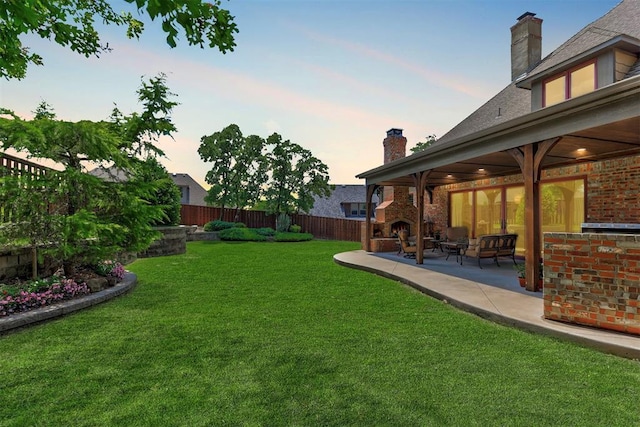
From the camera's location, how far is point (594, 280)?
3693 mm

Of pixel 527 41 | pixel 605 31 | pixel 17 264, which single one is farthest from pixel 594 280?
pixel 527 41

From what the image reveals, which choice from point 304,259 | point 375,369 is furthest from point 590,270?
point 304,259

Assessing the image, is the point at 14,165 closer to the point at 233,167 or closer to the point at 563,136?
the point at 563,136

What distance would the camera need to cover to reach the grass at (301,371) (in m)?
2.32

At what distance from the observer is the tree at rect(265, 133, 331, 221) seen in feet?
69.1

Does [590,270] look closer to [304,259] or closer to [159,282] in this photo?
[159,282]

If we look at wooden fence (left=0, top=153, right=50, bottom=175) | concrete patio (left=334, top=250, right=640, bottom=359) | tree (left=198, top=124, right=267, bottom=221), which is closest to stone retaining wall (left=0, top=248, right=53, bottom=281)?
wooden fence (left=0, top=153, right=50, bottom=175)

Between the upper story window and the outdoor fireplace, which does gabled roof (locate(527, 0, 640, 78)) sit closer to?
the upper story window

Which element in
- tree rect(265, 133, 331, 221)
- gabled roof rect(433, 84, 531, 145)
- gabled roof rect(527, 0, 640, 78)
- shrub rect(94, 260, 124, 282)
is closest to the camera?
shrub rect(94, 260, 124, 282)

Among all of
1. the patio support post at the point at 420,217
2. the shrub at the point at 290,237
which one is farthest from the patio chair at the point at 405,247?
the shrub at the point at 290,237

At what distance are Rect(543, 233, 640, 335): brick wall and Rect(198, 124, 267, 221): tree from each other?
62.9 feet

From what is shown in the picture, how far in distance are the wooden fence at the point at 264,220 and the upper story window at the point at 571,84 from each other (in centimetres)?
1266

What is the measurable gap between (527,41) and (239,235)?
14.9 metres

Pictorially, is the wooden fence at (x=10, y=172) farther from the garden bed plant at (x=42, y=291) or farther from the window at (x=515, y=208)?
the window at (x=515, y=208)
